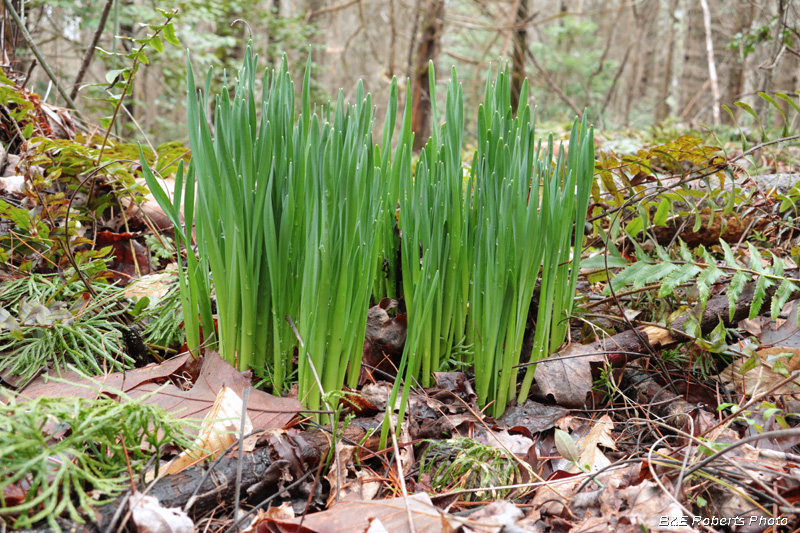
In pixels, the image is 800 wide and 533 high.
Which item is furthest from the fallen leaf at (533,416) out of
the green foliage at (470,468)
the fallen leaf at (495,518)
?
the fallen leaf at (495,518)

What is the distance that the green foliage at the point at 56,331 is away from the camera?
131 centimetres

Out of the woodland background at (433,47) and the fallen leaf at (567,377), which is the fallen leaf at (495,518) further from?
the woodland background at (433,47)

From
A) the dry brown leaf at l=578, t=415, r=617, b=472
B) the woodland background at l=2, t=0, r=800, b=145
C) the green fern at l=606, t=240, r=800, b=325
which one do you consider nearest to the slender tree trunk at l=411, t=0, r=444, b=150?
the woodland background at l=2, t=0, r=800, b=145

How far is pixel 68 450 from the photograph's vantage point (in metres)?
0.78

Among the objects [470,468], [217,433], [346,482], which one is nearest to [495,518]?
[470,468]

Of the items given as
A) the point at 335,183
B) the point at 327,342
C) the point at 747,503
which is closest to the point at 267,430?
the point at 327,342

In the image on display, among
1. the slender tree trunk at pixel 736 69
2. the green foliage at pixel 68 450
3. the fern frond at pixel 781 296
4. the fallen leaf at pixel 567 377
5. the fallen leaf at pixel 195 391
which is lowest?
the fallen leaf at pixel 567 377

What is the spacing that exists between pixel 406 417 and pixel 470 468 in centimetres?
25

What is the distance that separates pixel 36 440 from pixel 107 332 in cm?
71

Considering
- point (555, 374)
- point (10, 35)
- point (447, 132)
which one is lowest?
point (555, 374)

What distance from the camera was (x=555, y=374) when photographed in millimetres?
1464

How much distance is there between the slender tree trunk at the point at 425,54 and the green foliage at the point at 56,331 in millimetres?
4724

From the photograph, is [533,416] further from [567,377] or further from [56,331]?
[56,331]

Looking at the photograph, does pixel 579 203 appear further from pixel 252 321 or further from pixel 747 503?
pixel 252 321
